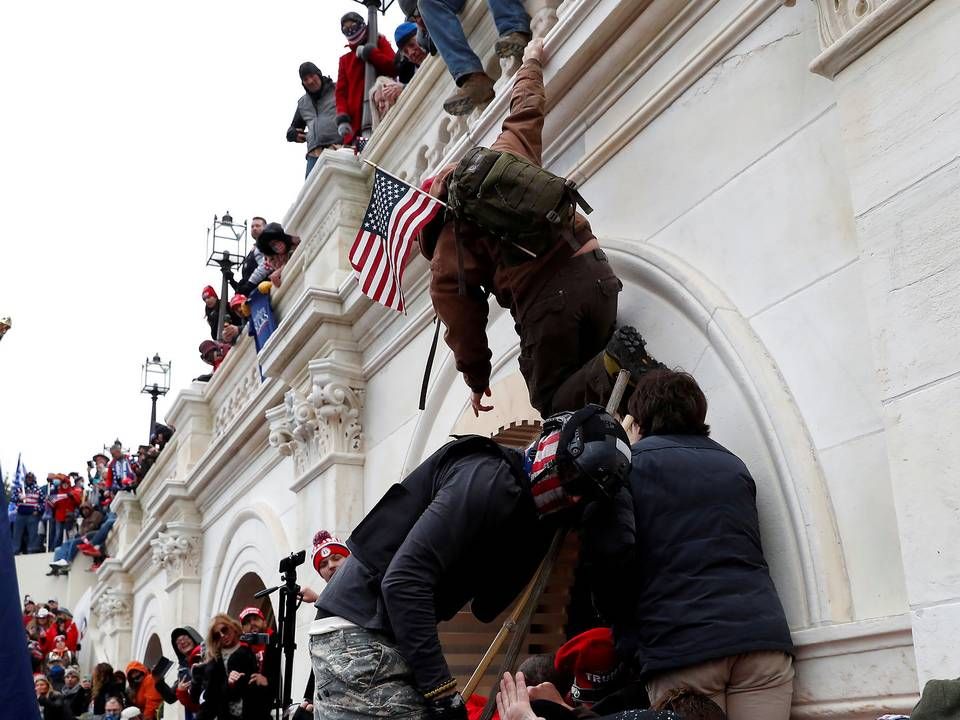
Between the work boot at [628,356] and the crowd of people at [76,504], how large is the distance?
16180 millimetres

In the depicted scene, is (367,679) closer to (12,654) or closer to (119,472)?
(12,654)

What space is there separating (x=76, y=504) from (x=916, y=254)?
31.9 meters

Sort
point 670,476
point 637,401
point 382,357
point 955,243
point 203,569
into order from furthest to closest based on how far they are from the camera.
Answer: point 203,569 < point 382,357 < point 637,401 < point 670,476 < point 955,243

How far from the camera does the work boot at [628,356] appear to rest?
496 cm

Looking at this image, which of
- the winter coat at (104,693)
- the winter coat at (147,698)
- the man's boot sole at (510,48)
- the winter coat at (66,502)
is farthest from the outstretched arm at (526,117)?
the winter coat at (66,502)

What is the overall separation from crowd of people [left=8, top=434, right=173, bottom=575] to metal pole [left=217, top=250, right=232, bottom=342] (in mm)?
2121

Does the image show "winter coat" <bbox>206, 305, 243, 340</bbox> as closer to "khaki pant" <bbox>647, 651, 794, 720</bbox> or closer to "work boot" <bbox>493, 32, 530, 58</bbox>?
"work boot" <bbox>493, 32, 530, 58</bbox>

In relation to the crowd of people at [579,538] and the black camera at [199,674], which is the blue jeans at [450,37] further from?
the black camera at [199,674]

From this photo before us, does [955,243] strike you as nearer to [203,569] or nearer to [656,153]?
[656,153]

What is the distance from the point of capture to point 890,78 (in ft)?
12.5

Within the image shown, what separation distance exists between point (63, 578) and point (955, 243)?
1300 inches

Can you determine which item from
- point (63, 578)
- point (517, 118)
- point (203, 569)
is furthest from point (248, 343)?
point (63, 578)

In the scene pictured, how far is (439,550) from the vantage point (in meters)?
3.64

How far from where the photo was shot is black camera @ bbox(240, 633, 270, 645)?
8.63m
